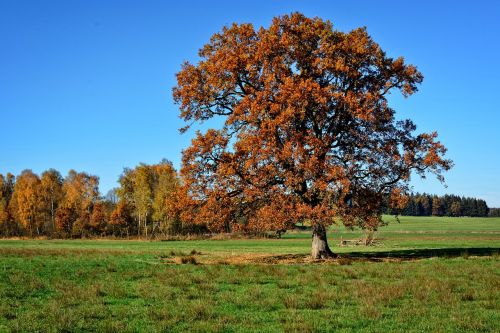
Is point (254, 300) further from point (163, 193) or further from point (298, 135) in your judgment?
point (163, 193)

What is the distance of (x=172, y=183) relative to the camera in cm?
10012

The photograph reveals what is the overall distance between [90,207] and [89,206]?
2.67 meters

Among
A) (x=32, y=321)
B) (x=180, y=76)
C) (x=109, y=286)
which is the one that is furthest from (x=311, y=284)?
(x=180, y=76)

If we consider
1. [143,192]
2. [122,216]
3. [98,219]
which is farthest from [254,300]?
[98,219]

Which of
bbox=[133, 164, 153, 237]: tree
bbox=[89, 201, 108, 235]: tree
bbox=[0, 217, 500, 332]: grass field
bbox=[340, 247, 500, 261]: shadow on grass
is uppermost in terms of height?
bbox=[133, 164, 153, 237]: tree

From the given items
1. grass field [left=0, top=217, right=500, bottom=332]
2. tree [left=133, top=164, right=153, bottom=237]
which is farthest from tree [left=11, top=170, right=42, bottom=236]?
grass field [left=0, top=217, right=500, bottom=332]

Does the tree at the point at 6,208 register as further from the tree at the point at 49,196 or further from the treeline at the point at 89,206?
the tree at the point at 49,196

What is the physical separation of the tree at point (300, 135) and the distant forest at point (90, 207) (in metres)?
62.0

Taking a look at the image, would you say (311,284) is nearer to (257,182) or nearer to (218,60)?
(257,182)

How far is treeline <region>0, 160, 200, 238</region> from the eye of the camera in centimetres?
10094

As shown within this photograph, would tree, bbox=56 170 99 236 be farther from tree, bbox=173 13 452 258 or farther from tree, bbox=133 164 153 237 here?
tree, bbox=173 13 452 258

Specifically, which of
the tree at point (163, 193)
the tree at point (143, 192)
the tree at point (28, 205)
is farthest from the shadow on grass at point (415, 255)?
the tree at point (28, 205)

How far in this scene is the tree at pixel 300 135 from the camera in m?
30.7

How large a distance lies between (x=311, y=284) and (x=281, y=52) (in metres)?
18.7
